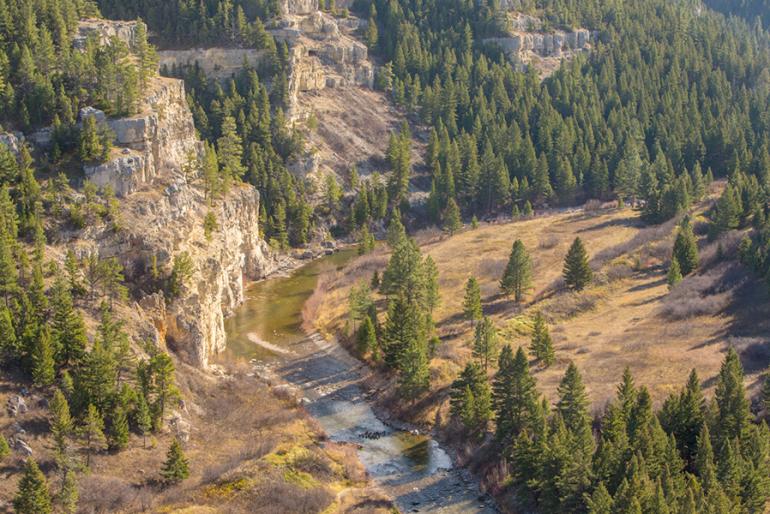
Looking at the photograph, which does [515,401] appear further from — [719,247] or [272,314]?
[719,247]

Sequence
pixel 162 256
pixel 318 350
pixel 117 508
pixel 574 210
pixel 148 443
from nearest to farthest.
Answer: pixel 117 508 < pixel 148 443 < pixel 162 256 < pixel 318 350 < pixel 574 210

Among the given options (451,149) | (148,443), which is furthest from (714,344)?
(451,149)

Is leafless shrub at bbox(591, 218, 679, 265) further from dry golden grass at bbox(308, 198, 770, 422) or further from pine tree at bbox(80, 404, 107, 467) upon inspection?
pine tree at bbox(80, 404, 107, 467)

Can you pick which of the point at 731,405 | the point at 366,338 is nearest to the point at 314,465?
the point at 366,338

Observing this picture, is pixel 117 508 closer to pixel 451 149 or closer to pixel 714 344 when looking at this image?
pixel 714 344

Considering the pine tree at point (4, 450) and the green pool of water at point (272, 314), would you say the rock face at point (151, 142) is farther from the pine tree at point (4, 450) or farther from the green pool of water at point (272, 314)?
the pine tree at point (4, 450)

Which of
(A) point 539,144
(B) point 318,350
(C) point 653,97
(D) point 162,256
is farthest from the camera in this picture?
(C) point 653,97

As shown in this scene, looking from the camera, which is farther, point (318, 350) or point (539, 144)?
point (539, 144)
